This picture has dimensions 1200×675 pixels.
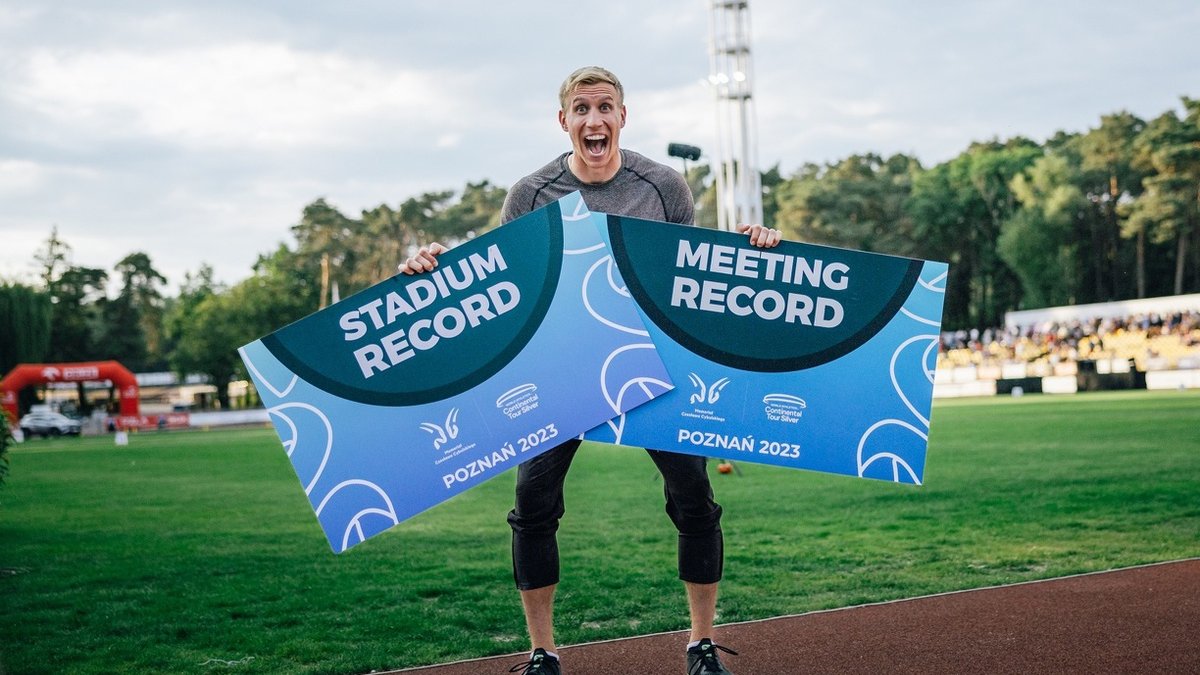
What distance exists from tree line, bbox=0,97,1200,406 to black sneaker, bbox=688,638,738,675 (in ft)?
212

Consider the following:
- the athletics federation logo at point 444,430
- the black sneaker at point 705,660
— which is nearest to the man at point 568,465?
the black sneaker at point 705,660

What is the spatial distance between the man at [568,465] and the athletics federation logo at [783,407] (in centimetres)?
30

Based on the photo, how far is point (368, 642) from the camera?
15.0 feet

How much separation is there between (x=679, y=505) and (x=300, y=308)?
7117cm

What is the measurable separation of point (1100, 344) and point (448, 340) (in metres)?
40.6

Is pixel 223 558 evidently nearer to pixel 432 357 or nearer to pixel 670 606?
pixel 670 606

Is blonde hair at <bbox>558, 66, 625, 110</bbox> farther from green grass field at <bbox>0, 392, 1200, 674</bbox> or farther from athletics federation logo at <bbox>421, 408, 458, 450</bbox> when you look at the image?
green grass field at <bbox>0, 392, 1200, 674</bbox>

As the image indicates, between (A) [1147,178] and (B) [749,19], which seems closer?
(B) [749,19]

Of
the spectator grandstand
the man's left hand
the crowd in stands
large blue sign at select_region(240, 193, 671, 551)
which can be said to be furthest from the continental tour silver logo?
the crowd in stands

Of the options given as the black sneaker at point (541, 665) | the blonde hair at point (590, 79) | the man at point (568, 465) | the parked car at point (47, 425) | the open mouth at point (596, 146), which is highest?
the blonde hair at point (590, 79)

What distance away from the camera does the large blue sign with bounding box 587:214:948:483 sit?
3432 millimetres

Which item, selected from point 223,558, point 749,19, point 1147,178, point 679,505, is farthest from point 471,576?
point 1147,178

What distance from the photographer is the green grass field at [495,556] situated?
186 inches

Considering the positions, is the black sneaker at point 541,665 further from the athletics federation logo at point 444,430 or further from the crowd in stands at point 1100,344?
the crowd in stands at point 1100,344
